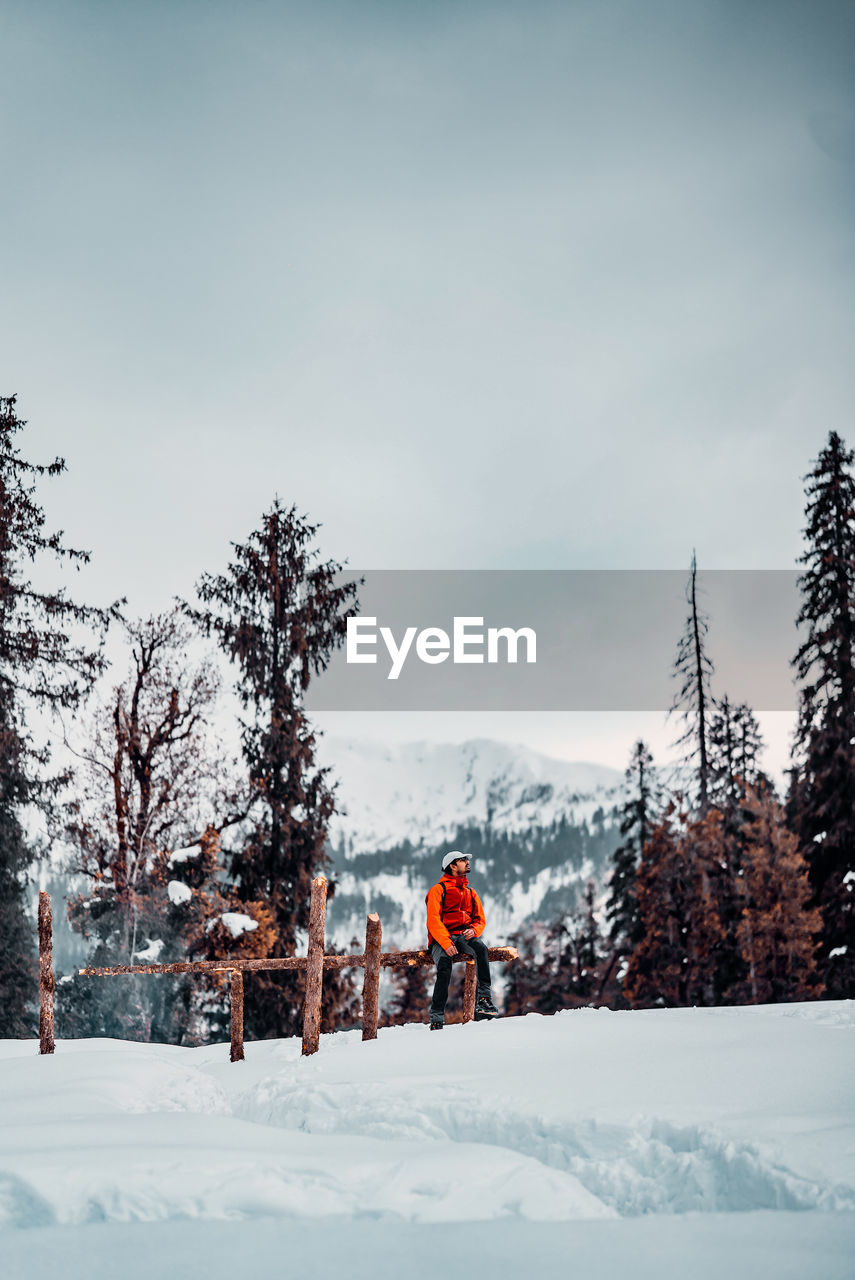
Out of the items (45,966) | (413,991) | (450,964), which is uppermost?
(450,964)

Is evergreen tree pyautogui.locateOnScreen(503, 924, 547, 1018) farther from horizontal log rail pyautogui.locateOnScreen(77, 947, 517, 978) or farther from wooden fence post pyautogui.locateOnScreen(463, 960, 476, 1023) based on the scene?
horizontal log rail pyautogui.locateOnScreen(77, 947, 517, 978)

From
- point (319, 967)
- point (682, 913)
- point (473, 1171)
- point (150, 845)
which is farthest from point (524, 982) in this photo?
point (473, 1171)

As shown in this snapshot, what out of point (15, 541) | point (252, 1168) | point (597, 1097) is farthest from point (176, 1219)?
point (15, 541)

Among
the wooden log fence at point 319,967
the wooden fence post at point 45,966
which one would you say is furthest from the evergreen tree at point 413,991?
the wooden log fence at point 319,967

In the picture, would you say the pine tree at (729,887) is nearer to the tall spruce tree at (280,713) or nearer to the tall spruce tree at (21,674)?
the tall spruce tree at (280,713)

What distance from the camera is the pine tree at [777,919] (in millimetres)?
24484

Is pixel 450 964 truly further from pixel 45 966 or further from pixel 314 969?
pixel 45 966

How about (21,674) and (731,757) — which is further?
(731,757)

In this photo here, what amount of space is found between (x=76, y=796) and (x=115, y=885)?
2.28 meters

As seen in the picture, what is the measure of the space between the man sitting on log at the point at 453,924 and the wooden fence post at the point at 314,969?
1273mm

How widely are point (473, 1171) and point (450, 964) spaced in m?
6.22

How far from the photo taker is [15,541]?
2123 centimetres

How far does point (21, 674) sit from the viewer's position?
827 inches

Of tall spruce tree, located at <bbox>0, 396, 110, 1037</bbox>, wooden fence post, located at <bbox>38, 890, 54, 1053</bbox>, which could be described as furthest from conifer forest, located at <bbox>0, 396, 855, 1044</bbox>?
wooden fence post, located at <bbox>38, 890, 54, 1053</bbox>
